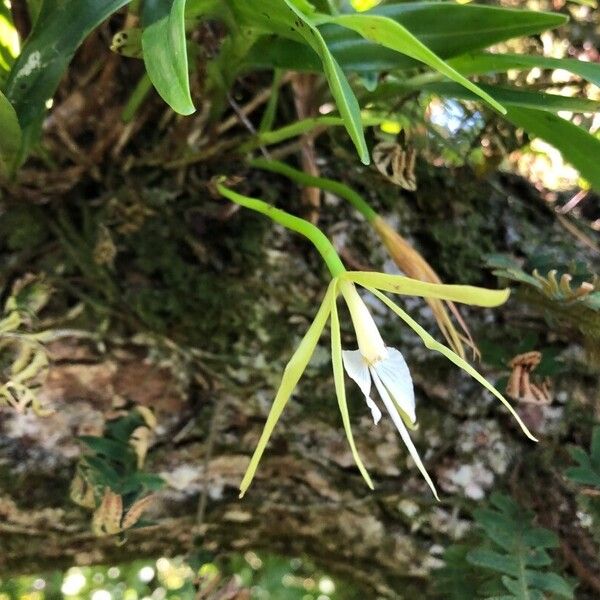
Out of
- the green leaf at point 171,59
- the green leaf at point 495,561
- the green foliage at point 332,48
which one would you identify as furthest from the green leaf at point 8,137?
the green leaf at point 495,561

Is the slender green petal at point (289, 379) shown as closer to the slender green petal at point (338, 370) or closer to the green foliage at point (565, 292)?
the slender green petal at point (338, 370)

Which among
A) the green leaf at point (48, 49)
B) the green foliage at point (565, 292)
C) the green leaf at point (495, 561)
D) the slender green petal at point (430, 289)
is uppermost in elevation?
the green leaf at point (48, 49)

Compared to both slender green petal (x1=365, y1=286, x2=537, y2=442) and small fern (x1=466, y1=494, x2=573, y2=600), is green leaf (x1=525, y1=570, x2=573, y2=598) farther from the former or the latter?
slender green petal (x1=365, y1=286, x2=537, y2=442)

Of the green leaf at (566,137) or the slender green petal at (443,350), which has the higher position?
the green leaf at (566,137)

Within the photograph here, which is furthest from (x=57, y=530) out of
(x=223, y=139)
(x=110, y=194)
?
(x=223, y=139)

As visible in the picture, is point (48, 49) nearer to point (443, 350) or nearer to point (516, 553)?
point (443, 350)

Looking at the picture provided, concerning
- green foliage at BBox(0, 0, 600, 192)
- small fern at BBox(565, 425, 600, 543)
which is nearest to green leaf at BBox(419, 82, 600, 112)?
green foliage at BBox(0, 0, 600, 192)

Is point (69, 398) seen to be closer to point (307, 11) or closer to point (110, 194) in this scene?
point (110, 194)
